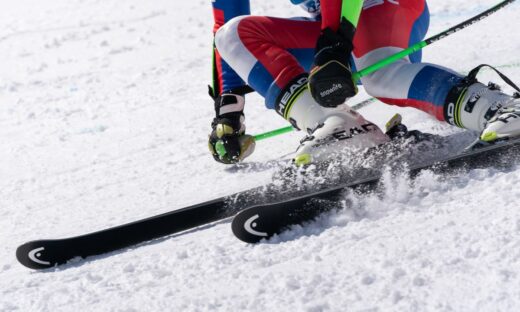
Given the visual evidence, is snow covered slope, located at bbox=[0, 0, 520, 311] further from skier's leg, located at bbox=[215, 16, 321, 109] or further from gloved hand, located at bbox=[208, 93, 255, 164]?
skier's leg, located at bbox=[215, 16, 321, 109]

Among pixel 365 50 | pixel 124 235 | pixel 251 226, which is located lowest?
pixel 124 235


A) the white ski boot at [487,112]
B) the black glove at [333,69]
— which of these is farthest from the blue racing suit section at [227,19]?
the white ski boot at [487,112]

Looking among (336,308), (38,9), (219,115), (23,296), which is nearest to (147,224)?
(23,296)

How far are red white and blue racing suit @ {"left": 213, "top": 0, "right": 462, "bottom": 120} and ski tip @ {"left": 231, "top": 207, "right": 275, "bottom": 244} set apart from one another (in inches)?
27.2

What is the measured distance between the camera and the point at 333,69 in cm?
202

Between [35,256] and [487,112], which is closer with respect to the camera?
[35,256]

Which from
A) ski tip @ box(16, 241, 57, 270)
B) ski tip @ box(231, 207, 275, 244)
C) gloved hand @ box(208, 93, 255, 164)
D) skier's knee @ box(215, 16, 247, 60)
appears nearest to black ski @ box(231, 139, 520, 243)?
ski tip @ box(231, 207, 275, 244)

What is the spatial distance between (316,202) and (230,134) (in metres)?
0.99

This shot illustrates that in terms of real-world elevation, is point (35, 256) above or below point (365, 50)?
below

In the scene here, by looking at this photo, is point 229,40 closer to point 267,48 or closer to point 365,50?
point 267,48

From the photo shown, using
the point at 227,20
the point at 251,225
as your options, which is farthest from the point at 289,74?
the point at 251,225

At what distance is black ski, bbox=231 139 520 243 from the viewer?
1725mm

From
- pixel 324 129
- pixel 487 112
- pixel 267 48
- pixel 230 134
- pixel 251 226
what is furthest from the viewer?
pixel 230 134

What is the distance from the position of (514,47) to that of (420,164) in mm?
1993
